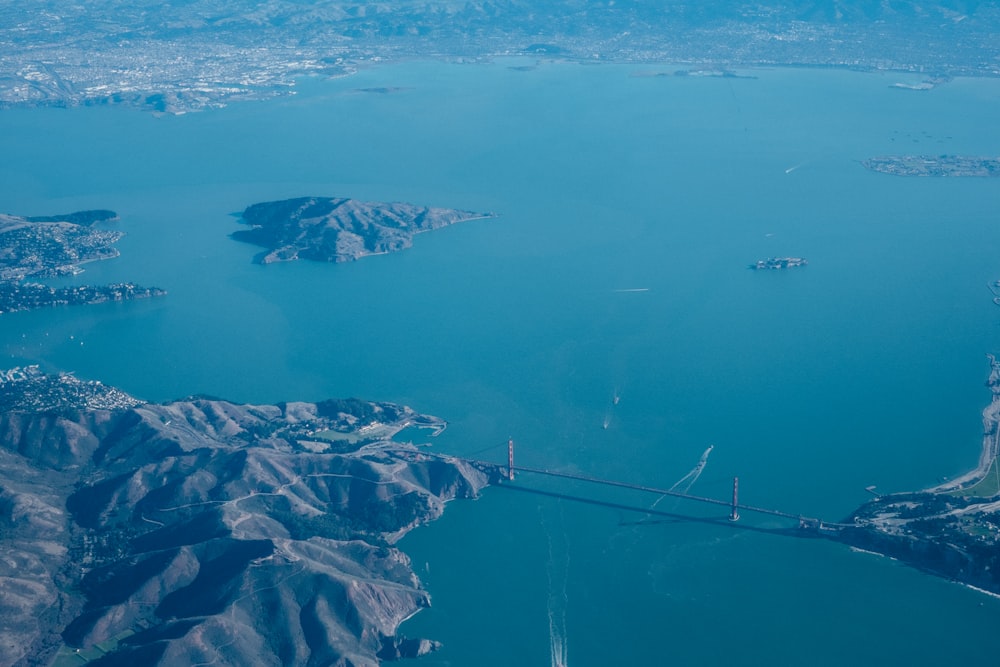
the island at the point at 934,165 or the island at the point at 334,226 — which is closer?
the island at the point at 334,226

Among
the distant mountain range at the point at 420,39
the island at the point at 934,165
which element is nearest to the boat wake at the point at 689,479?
the island at the point at 934,165

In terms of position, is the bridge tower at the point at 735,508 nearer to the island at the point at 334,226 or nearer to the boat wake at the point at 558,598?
the boat wake at the point at 558,598

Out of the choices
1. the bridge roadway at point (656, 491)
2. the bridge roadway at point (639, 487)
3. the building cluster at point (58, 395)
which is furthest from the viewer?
the building cluster at point (58, 395)

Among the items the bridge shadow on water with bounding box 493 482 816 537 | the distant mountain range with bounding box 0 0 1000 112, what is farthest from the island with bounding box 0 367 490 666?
the distant mountain range with bounding box 0 0 1000 112

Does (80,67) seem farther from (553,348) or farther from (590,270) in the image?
(553,348)

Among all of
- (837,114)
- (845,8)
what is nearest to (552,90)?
(837,114)

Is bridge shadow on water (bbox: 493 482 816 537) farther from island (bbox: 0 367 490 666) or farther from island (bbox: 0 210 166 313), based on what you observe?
island (bbox: 0 210 166 313)

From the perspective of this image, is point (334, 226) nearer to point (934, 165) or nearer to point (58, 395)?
point (58, 395)
